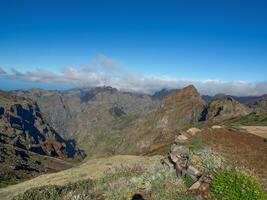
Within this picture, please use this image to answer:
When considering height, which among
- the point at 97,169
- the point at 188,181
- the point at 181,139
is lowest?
the point at 97,169

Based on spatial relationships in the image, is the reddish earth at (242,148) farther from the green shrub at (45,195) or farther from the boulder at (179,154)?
the green shrub at (45,195)

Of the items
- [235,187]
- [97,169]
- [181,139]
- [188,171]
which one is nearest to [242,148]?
[181,139]

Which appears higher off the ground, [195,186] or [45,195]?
[195,186]

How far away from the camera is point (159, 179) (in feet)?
70.8

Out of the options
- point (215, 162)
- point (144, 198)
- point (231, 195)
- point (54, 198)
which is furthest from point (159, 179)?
point (54, 198)

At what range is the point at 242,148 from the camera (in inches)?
1145

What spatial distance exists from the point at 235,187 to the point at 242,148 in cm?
1126

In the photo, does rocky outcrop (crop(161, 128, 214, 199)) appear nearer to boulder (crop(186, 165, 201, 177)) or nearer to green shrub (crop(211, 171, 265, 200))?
boulder (crop(186, 165, 201, 177))

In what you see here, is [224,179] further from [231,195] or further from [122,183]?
[122,183]

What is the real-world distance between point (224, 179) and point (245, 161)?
7.71m

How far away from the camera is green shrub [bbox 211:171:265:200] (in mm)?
17953

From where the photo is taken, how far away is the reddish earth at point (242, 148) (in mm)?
25612

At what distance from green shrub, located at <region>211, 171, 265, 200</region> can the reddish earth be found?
150 inches

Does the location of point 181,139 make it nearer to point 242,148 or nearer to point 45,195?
point 242,148
